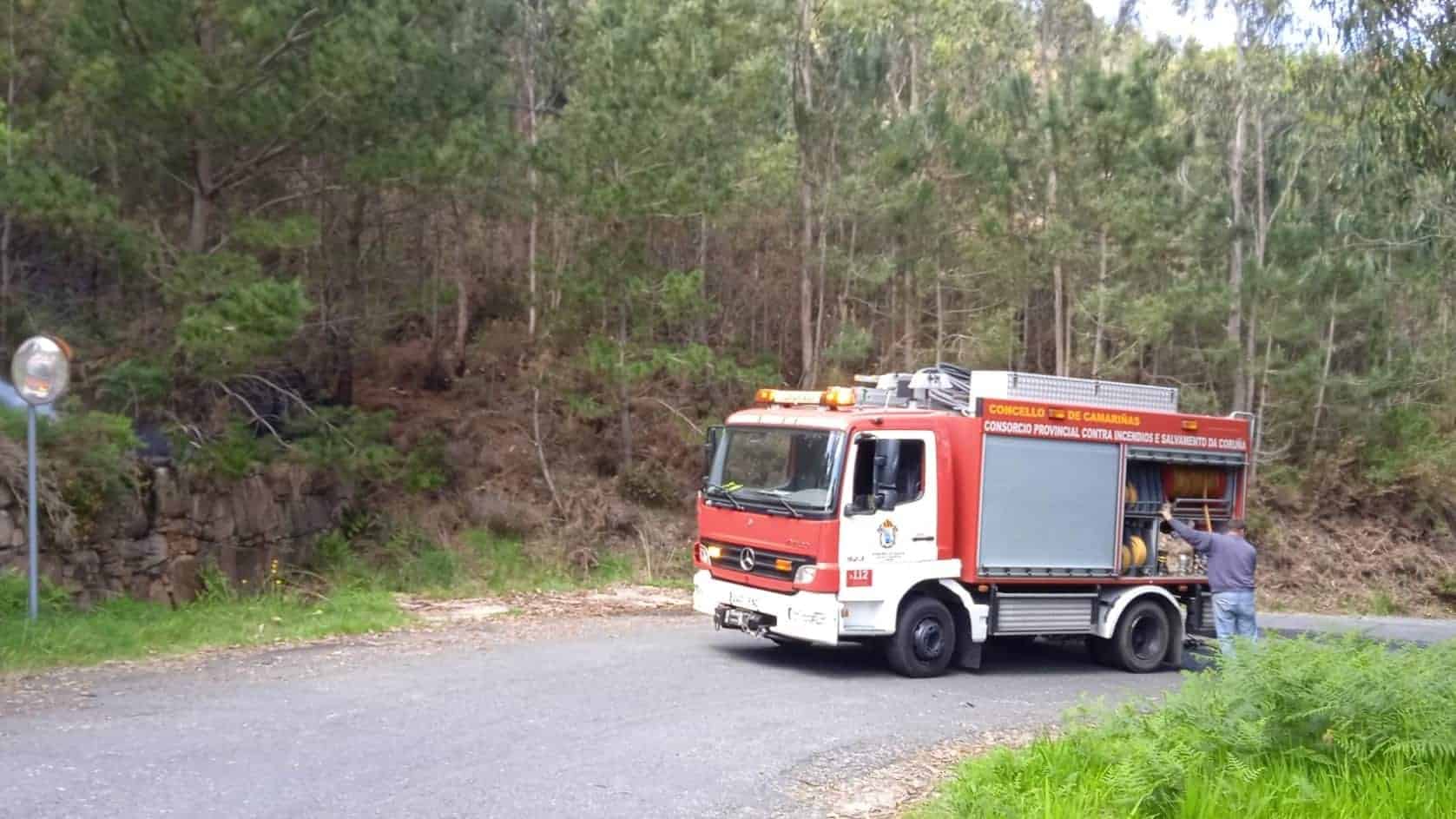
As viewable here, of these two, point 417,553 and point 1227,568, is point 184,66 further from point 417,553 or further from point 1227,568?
point 1227,568

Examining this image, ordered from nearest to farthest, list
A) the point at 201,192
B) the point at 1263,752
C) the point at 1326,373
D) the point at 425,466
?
the point at 1263,752 → the point at 201,192 → the point at 425,466 → the point at 1326,373

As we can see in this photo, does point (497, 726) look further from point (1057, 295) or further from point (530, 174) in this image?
point (1057, 295)

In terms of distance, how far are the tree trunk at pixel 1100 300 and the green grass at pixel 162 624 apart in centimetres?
1492

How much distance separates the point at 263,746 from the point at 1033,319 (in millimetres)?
23009

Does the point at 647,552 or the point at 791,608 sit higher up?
the point at 791,608

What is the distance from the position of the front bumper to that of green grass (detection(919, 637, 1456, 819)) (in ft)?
12.4

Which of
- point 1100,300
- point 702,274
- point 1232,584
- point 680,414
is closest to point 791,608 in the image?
point 1232,584

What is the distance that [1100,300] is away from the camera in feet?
83.3

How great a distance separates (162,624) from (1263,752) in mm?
11661

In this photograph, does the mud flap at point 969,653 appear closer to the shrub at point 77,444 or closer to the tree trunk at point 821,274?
the shrub at point 77,444

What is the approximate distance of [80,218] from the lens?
15.9 m

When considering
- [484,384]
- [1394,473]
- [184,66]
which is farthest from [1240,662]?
[1394,473]

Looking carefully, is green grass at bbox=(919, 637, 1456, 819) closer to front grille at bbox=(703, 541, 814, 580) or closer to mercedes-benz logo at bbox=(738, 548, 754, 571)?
front grille at bbox=(703, 541, 814, 580)

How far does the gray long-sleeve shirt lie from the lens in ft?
43.5
